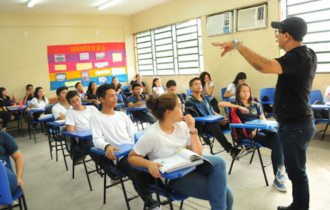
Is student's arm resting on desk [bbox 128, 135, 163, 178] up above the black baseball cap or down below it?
below

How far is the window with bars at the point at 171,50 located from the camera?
7523 mm

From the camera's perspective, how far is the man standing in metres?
1.92

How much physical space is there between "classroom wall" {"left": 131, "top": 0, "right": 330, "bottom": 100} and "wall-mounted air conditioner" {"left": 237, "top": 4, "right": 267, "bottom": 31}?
3.9 inches

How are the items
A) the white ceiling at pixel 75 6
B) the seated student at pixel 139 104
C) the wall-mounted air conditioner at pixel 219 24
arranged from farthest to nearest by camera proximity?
1. the white ceiling at pixel 75 6
2. the wall-mounted air conditioner at pixel 219 24
3. the seated student at pixel 139 104

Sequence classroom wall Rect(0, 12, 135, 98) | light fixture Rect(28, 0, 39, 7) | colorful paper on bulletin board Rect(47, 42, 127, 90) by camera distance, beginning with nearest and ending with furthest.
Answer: light fixture Rect(28, 0, 39, 7), classroom wall Rect(0, 12, 135, 98), colorful paper on bulletin board Rect(47, 42, 127, 90)

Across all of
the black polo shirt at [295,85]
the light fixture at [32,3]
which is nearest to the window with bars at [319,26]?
the black polo shirt at [295,85]

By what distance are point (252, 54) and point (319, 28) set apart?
13.2ft

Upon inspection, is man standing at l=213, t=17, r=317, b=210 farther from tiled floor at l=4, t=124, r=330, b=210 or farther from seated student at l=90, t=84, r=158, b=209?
seated student at l=90, t=84, r=158, b=209

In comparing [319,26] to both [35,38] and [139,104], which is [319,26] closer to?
[139,104]

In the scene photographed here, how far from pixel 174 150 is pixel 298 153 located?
37.7 inches

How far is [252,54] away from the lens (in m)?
1.84

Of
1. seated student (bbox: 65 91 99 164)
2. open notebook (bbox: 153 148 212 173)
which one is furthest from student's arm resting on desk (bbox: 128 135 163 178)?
seated student (bbox: 65 91 99 164)

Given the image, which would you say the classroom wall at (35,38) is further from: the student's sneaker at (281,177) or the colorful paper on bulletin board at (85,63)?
the student's sneaker at (281,177)

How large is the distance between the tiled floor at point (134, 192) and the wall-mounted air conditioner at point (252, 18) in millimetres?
2746
